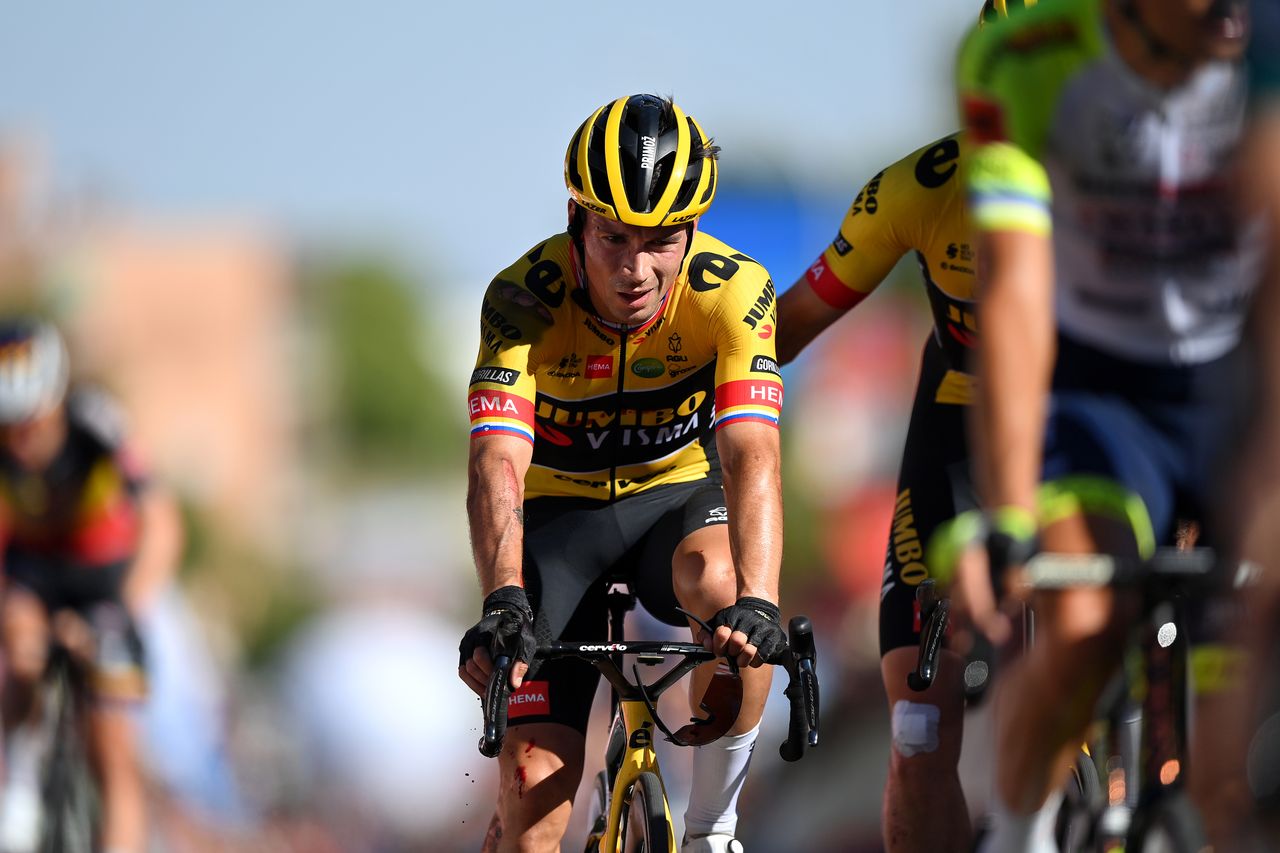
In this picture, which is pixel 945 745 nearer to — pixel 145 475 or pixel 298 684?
pixel 145 475

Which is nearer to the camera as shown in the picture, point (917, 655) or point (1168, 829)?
point (1168, 829)

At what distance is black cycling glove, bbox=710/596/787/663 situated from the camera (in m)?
6.14

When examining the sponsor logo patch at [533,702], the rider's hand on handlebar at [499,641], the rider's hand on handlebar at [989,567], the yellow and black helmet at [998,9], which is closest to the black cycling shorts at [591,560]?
the sponsor logo patch at [533,702]

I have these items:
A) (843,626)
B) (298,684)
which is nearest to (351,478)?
(298,684)

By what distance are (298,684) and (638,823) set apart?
20335mm

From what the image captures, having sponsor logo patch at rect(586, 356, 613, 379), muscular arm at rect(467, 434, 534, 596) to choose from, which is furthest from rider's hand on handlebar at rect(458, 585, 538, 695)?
sponsor logo patch at rect(586, 356, 613, 379)

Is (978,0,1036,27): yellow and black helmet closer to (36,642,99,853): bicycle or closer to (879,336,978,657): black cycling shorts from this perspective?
(879,336,978,657): black cycling shorts

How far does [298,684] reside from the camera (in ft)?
86.3

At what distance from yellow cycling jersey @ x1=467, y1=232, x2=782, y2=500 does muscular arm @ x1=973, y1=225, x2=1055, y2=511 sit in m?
2.21

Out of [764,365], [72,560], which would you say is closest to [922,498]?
[764,365]

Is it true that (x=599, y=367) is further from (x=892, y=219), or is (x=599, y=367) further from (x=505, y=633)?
(x=505, y=633)

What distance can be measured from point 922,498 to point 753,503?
0.89 m

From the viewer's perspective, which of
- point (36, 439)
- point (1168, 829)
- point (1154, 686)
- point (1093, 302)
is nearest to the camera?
point (1168, 829)

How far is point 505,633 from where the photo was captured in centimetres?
608
